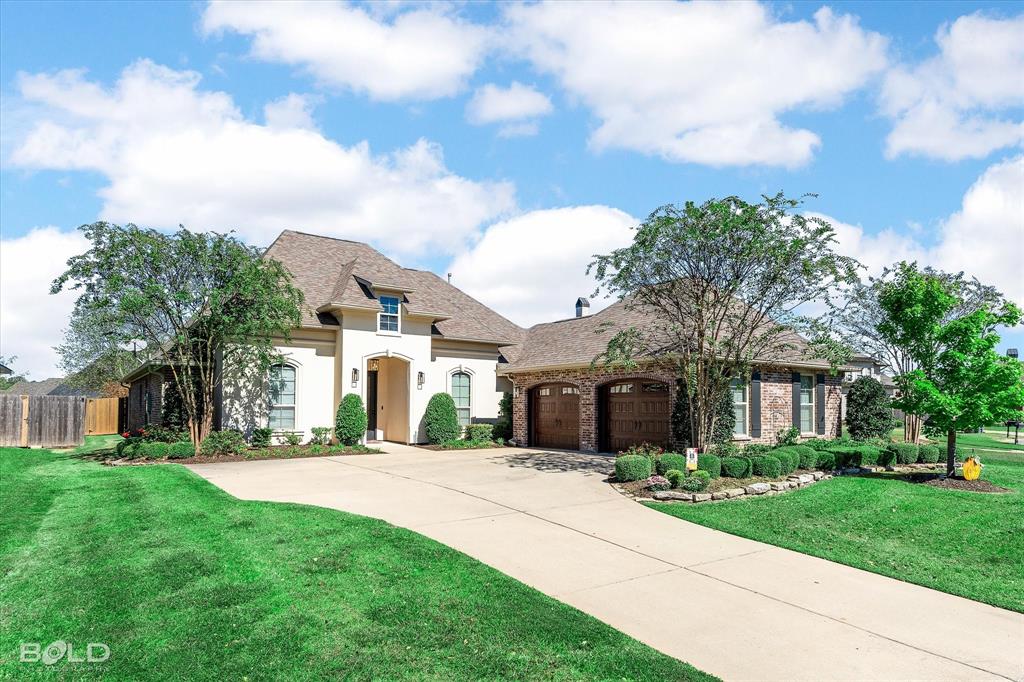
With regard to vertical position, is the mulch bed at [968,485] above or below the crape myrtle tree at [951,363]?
below

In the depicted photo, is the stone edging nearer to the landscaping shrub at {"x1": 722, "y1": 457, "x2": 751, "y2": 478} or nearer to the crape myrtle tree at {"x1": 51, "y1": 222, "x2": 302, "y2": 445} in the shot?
the landscaping shrub at {"x1": 722, "y1": 457, "x2": 751, "y2": 478}

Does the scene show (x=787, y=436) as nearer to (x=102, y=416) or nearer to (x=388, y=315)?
(x=388, y=315)

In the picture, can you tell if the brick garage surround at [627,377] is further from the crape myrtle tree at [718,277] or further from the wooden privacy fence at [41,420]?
the wooden privacy fence at [41,420]

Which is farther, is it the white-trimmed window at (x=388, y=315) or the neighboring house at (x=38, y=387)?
the neighboring house at (x=38, y=387)

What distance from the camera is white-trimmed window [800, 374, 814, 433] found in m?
19.0

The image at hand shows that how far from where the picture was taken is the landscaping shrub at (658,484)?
11.4 meters

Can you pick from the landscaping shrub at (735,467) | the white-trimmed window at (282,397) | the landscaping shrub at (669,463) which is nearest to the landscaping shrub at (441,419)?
the white-trimmed window at (282,397)

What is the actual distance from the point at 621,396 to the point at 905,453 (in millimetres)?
7211

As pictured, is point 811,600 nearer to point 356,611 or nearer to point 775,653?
point 775,653

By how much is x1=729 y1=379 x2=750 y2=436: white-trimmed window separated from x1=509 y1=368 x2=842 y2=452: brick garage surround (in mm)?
318

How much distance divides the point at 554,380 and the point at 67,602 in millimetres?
16025

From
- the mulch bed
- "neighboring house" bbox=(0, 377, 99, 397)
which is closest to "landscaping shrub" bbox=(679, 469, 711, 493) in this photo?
the mulch bed

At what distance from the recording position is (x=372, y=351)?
2053 cm

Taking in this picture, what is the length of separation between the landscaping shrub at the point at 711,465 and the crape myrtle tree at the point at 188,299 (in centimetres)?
1125
